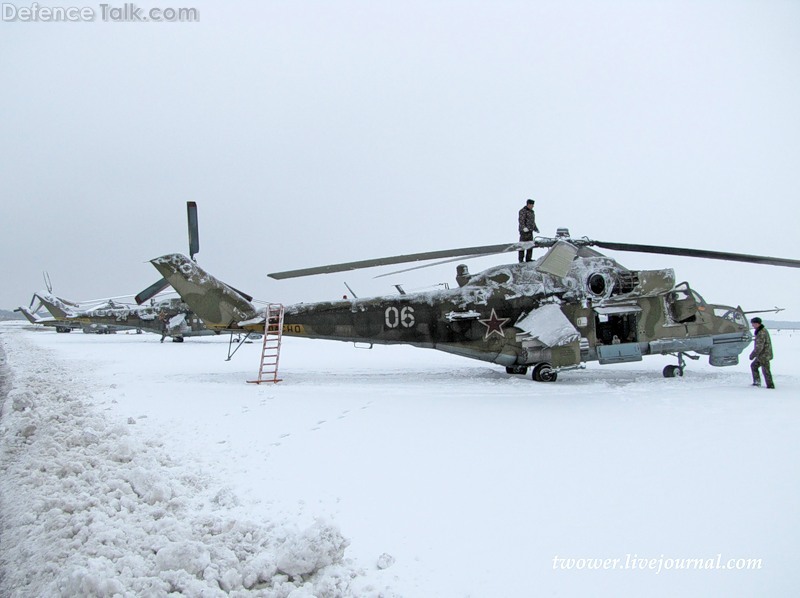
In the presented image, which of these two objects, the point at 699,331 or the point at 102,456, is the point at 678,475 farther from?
the point at 699,331

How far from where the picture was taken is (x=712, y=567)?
2531mm

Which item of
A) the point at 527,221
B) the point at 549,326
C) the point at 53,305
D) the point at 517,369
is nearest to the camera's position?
the point at 549,326

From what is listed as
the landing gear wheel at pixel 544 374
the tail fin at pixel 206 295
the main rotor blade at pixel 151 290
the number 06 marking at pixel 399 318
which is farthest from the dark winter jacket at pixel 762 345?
the main rotor blade at pixel 151 290

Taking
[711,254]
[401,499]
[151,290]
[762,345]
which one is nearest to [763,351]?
[762,345]

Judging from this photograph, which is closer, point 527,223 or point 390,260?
point 390,260

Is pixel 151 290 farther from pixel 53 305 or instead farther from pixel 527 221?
pixel 53 305

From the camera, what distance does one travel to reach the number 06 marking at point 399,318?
33.5 feet

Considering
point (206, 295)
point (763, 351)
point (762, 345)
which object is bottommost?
point (763, 351)

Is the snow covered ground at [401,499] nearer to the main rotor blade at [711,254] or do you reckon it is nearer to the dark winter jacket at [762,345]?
the dark winter jacket at [762,345]

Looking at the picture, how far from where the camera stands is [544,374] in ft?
Result: 32.2

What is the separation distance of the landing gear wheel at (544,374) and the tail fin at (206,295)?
6523 millimetres

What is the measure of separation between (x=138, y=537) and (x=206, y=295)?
27.3ft

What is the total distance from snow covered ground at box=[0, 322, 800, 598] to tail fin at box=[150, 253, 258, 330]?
3.66 m

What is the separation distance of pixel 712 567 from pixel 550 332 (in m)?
7.17
